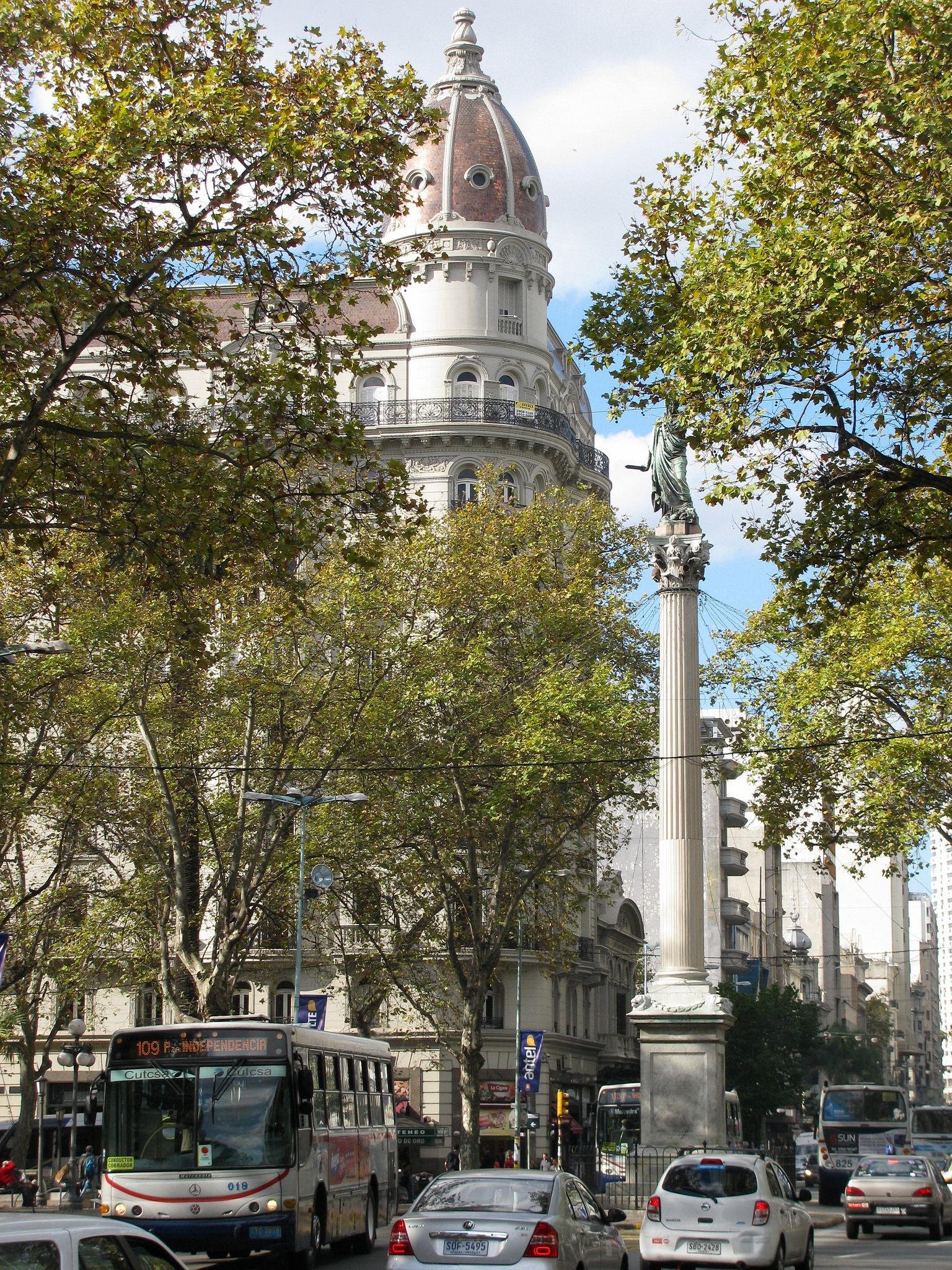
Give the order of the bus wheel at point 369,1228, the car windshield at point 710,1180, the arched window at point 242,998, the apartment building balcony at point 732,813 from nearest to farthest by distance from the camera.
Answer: the car windshield at point 710,1180 → the bus wheel at point 369,1228 → the arched window at point 242,998 → the apartment building balcony at point 732,813

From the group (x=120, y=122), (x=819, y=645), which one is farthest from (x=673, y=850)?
(x=120, y=122)

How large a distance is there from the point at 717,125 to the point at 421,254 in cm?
369

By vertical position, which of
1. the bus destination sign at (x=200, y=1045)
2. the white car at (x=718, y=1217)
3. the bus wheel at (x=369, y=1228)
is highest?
the bus destination sign at (x=200, y=1045)

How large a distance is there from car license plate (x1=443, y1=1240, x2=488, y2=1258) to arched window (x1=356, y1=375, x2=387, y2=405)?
146ft

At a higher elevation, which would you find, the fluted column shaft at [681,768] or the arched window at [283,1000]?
the fluted column shaft at [681,768]

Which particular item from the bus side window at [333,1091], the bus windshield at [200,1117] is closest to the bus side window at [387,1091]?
the bus side window at [333,1091]

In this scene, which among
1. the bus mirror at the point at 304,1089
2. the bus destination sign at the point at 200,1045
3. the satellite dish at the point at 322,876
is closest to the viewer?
the bus mirror at the point at 304,1089

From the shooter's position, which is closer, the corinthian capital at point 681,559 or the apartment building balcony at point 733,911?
the corinthian capital at point 681,559

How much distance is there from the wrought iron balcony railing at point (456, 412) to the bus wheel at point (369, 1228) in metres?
33.1

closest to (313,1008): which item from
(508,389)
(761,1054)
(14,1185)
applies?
(14,1185)

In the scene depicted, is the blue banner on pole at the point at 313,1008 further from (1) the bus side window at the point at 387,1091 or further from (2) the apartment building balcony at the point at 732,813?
(2) the apartment building balcony at the point at 732,813

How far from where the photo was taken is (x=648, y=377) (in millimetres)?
18219

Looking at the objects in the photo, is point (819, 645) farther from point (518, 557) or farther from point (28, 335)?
point (28, 335)

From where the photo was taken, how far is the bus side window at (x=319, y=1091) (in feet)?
67.2
